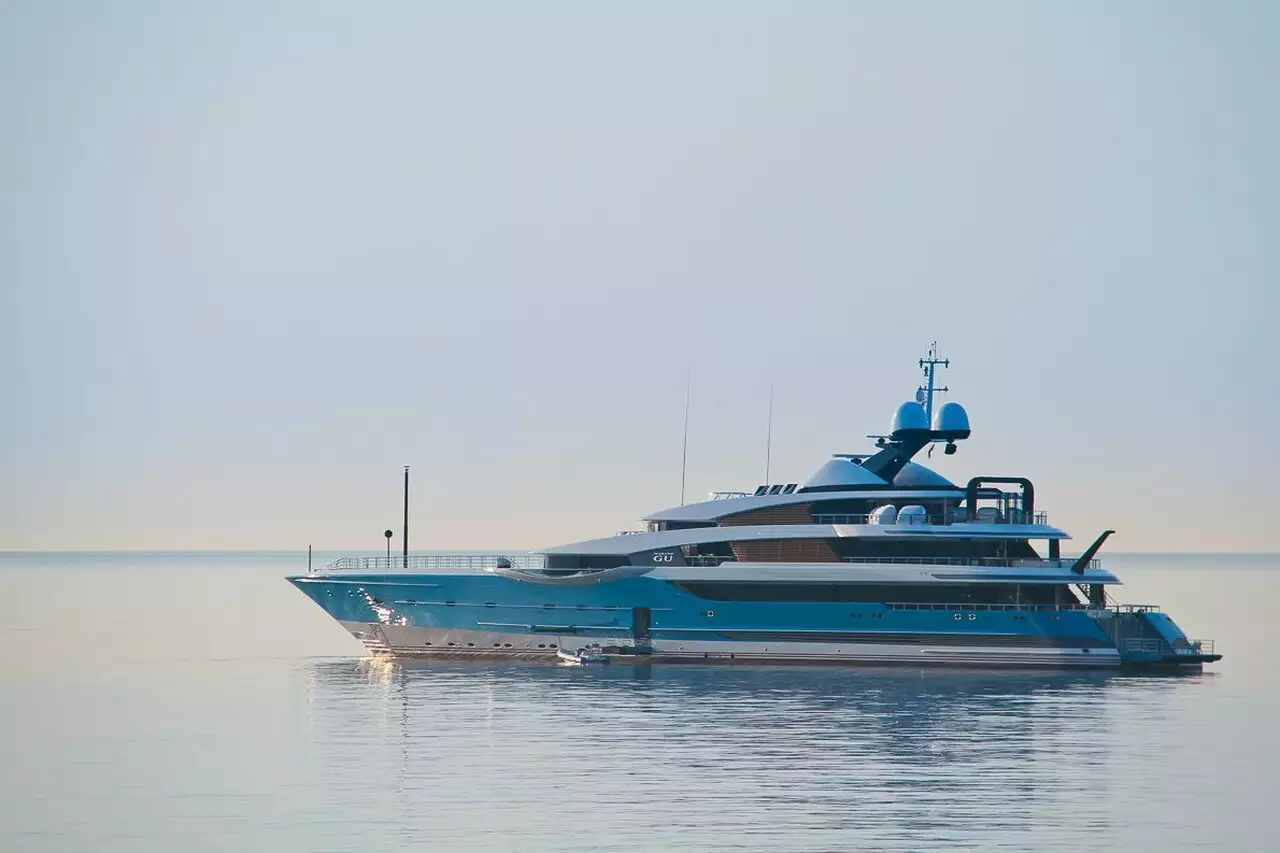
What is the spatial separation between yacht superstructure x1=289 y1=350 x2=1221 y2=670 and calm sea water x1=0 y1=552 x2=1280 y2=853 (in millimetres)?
1214

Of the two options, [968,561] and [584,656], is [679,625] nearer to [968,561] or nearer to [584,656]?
A: [584,656]

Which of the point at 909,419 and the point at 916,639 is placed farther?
the point at 909,419

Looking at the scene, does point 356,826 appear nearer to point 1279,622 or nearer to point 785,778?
point 785,778

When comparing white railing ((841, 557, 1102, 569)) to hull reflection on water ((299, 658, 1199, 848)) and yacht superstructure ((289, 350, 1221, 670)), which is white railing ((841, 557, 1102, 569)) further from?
hull reflection on water ((299, 658, 1199, 848))

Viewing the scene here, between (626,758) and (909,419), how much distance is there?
2788 centimetres

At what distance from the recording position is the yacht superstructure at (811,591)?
2397 inches

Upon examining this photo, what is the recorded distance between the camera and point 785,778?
129 ft

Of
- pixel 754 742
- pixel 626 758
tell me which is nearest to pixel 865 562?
pixel 754 742

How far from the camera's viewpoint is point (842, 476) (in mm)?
64812

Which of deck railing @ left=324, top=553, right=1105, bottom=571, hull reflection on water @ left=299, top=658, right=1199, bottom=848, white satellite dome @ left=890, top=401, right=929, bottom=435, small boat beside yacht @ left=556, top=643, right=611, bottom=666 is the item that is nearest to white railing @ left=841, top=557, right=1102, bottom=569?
deck railing @ left=324, top=553, right=1105, bottom=571

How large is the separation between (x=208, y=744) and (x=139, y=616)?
231 feet

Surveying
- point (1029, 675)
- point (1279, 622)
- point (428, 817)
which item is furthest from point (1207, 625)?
point (428, 817)

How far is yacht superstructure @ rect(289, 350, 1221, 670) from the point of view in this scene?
6088 cm

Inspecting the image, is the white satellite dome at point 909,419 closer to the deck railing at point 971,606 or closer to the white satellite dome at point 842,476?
the white satellite dome at point 842,476
